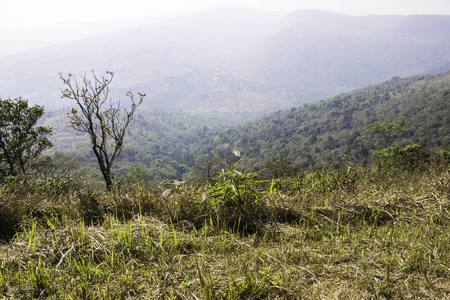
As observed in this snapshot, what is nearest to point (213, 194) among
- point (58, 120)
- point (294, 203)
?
point (294, 203)

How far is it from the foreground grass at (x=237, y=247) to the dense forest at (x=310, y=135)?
127ft

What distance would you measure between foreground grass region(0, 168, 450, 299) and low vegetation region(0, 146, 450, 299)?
1cm

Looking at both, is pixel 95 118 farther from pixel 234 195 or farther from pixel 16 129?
pixel 234 195

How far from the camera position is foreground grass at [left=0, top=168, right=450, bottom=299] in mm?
1663

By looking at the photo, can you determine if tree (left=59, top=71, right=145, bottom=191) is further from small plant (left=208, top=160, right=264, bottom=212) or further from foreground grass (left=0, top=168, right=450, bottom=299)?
small plant (left=208, top=160, right=264, bottom=212)

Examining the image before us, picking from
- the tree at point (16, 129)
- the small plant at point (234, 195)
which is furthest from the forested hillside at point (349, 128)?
the small plant at point (234, 195)

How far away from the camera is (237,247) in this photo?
2170 millimetres

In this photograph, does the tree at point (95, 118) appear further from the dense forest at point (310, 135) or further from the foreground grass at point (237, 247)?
the dense forest at point (310, 135)

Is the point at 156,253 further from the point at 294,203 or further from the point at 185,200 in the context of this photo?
the point at 294,203

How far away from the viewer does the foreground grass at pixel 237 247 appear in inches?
65.5

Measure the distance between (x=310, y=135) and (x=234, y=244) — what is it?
369ft

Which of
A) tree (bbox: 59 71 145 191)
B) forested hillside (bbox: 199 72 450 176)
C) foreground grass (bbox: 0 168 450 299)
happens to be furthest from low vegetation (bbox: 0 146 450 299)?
forested hillside (bbox: 199 72 450 176)

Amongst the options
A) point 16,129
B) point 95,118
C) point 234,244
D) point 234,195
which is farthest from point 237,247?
point 16,129

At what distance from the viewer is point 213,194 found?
2807mm
